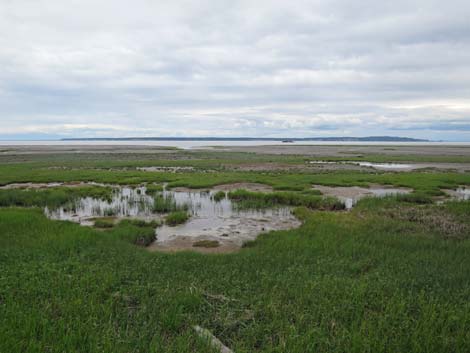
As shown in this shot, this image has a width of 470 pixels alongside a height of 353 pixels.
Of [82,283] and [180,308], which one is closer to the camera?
[180,308]

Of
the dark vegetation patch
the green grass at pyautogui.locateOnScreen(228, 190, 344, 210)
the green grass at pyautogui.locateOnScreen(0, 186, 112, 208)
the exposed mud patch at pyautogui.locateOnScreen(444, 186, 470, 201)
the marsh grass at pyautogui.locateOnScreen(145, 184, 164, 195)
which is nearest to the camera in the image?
the dark vegetation patch

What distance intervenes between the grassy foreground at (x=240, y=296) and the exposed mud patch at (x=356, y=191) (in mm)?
10585

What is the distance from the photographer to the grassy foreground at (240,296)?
4.93m

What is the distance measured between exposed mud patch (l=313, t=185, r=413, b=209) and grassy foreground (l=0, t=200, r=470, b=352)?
1058 centimetres

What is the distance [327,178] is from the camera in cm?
2859

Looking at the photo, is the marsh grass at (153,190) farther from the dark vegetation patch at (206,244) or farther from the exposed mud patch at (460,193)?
the exposed mud patch at (460,193)

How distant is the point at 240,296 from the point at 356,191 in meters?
19.5

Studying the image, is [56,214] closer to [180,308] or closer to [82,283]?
[82,283]

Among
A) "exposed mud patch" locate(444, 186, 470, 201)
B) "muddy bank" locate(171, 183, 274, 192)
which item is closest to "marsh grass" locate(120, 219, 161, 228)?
"muddy bank" locate(171, 183, 274, 192)

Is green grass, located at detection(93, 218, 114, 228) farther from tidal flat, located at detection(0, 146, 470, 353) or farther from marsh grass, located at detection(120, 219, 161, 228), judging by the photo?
marsh grass, located at detection(120, 219, 161, 228)

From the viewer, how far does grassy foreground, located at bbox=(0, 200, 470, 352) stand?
4926mm

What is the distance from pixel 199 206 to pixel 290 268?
36.0ft

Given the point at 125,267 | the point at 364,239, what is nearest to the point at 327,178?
the point at 364,239

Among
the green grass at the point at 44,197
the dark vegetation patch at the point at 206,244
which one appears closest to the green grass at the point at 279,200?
the dark vegetation patch at the point at 206,244
